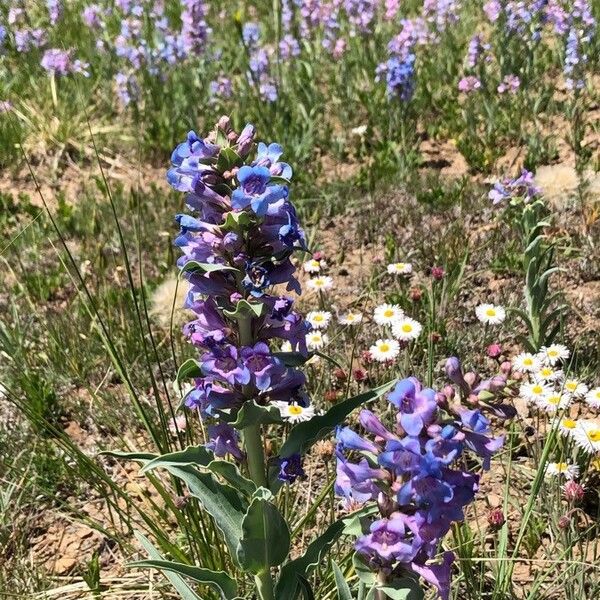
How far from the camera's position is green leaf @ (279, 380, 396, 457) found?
184 centimetres

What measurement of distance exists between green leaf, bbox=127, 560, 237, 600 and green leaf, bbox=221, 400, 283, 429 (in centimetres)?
34

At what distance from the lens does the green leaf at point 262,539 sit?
5.76ft

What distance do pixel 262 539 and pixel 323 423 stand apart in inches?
11.9

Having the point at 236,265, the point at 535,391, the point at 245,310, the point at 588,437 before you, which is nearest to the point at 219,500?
the point at 245,310

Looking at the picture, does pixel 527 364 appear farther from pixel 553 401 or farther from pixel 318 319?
pixel 318 319

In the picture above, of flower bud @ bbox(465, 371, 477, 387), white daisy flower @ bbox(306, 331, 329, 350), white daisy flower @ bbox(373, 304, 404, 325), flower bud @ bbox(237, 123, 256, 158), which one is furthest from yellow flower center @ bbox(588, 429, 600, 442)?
flower bud @ bbox(237, 123, 256, 158)

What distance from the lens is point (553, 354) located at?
328 cm

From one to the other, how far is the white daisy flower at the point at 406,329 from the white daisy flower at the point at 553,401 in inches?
23.5

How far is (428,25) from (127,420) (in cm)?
577

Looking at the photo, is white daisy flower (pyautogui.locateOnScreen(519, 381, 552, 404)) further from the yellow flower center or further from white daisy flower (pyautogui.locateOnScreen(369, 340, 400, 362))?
white daisy flower (pyautogui.locateOnScreen(369, 340, 400, 362))

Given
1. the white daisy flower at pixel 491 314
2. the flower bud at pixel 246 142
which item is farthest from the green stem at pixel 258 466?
the white daisy flower at pixel 491 314

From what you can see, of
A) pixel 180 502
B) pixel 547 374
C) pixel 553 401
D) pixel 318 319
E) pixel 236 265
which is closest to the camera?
pixel 236 265

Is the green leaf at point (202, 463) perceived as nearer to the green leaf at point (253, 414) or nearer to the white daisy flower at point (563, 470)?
the green leaf at point (253, 414)

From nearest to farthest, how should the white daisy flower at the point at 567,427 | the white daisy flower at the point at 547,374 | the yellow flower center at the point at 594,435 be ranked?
the yellow flower center at the point at 594,435, the white daisy flower at the point at 567,427, the white daisy flower at the point at 547,374
